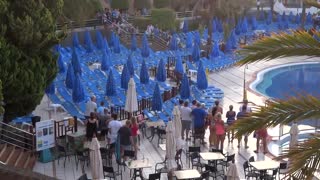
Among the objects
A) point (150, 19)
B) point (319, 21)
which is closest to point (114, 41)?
point (150, 19)

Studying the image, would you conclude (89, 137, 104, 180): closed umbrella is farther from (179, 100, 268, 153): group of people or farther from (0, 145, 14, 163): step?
(179, 100, 268, 153): group of people

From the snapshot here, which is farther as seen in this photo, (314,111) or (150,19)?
(150,19)

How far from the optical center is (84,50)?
28.2 meters

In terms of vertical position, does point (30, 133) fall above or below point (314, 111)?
below

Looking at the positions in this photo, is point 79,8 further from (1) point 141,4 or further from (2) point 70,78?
(2) point 70,78

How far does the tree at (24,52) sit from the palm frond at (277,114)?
28.0ft

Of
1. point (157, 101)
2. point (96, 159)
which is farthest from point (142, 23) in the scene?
point (96, 159)

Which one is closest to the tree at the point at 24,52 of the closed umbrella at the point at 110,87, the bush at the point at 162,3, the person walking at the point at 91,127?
the person walking at the point at 91,127

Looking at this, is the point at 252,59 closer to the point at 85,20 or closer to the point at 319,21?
the point at 85,20

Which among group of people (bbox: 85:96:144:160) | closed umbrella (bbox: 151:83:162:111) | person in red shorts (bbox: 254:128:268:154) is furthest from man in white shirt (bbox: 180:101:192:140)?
person in red shorts (bbox: 254:128:268:154)

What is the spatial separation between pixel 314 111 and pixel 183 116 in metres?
9.46

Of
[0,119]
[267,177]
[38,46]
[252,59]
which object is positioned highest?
[252,59]

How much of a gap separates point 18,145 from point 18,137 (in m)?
0.28

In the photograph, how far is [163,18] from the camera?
3725cm
